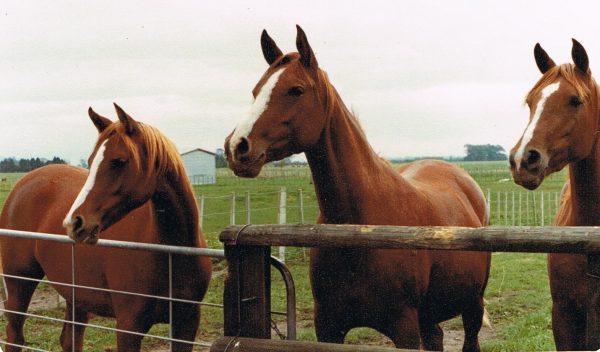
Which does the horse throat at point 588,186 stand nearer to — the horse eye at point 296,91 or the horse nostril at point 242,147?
the horse eye at point 296,91

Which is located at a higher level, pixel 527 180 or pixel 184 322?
pixel 527 180

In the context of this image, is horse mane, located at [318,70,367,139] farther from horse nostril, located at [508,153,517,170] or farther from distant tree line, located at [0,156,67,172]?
distant tree line, located at [0,156,67,172]

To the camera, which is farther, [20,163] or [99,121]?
[20,163]

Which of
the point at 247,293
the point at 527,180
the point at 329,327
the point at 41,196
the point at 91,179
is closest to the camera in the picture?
the point at 247,293

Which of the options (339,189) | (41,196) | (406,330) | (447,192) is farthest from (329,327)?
(41,196)

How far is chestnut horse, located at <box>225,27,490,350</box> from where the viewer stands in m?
3.00

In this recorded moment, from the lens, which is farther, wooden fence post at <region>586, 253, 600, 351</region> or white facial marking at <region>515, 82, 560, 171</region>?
white facial marking at <region>515, 82, 560, 171</region>

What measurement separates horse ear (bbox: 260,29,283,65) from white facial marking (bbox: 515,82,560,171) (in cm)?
130

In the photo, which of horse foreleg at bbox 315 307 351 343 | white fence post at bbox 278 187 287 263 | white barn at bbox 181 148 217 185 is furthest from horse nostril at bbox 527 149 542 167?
white fence post at bbox 278 187 287 263

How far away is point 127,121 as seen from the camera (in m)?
3.62

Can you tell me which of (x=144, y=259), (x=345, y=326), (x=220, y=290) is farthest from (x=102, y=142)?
(x=220, y=290)

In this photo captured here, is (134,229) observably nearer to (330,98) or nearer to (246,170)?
(246,170)

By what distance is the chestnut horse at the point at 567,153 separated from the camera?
9.72ft

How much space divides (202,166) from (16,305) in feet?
20.2
